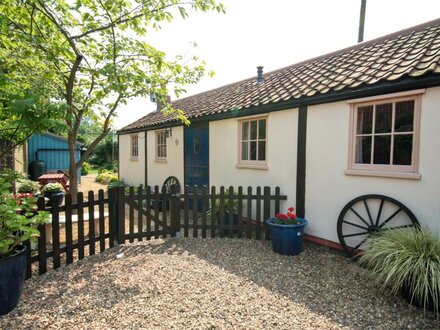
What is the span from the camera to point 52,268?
406 centimetres

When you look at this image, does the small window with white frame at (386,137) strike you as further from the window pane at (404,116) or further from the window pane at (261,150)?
the window pane at (261,150)

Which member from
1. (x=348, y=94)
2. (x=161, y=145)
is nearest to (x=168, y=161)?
(x=161, y=145)

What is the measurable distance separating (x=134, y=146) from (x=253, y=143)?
Answer: 883cm

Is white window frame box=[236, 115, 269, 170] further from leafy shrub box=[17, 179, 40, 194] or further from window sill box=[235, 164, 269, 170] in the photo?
leafy shrub box=[17, 179, 40, 194]

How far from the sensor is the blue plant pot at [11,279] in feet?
9.31

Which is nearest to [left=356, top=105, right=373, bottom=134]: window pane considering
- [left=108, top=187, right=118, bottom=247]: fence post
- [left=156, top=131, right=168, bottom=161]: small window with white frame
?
[left=108, top=187, right=118, bottom=247]: fence post

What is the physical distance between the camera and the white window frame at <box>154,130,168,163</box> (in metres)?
10.8

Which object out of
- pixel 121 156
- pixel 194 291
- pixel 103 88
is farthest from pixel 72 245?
pixel 121 156

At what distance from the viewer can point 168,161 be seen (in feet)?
34.1

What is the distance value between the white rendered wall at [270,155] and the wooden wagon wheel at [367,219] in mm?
1193

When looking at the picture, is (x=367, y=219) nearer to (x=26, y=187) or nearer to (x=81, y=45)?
(x=81, y=45)

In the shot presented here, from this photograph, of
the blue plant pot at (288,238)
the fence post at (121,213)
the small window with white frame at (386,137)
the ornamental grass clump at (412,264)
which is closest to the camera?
the ornamental grass clump at (412,264)

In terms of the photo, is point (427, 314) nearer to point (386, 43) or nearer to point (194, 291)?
point (194, 291)

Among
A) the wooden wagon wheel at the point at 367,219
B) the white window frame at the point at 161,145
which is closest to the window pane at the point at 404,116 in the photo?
the wooden wagon wheel at the point at 367,219
